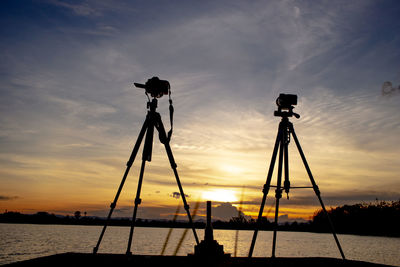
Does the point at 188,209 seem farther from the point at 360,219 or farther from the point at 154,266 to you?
the point at 360,219

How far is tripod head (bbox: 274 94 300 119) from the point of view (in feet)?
26.9

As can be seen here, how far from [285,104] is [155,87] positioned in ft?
11.3

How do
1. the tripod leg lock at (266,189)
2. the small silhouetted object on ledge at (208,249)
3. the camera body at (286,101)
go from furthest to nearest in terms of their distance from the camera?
1. the camera body at (286,101)
2. the tripod leg lock at (266,189)
3. the small silhouetted object on ledge at (208,249)

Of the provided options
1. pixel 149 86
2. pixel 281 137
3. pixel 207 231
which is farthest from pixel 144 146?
pixel 281 137

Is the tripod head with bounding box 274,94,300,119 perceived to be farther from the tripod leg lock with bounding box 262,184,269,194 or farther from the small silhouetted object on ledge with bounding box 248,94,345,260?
the tripod leg lock with bounding box 262,184,269,194

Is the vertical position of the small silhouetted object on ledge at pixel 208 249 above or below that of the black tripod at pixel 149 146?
below

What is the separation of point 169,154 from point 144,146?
68 cm

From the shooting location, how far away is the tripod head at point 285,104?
323 inches

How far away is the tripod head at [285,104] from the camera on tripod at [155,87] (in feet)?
9.82

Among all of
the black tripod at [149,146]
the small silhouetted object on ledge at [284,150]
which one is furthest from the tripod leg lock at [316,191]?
the black tripod at [149,146]

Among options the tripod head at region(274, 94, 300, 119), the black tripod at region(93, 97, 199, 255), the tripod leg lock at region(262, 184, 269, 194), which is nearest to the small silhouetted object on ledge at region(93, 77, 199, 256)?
the black tripod at region(93, 97, 199, 255)

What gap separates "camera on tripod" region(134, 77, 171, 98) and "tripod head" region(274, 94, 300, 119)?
2994 mm

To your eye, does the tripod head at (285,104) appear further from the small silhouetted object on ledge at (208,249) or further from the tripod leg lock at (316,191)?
the small silhouetted object on ledge at (208,249)

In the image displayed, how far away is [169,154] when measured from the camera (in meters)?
7.52
